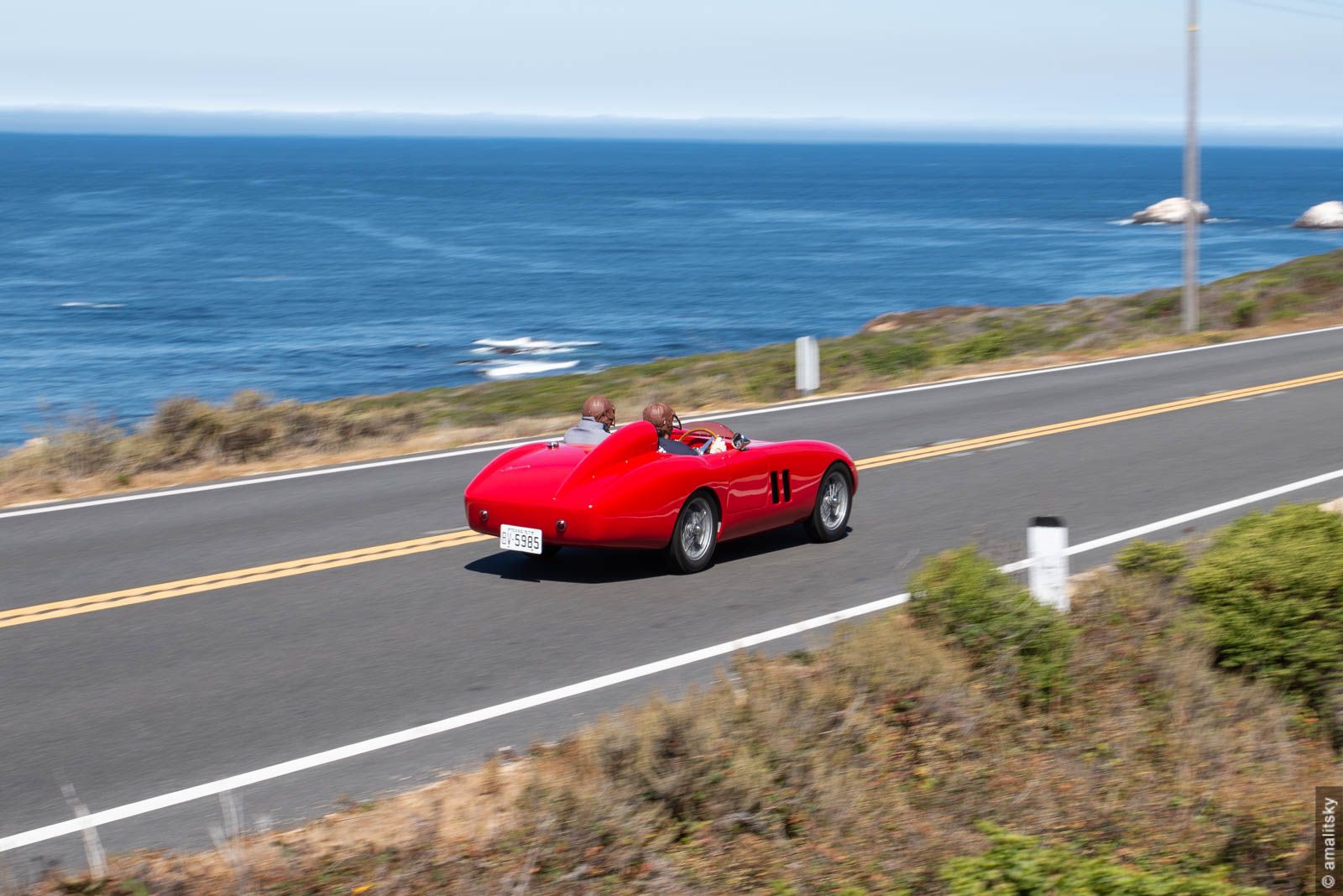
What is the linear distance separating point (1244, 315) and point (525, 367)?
27161 mm

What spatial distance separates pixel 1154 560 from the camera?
32.8 feet

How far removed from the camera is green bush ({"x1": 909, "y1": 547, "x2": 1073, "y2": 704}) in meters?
8.12

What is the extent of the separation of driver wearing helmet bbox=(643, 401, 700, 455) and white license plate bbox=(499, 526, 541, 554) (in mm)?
1189

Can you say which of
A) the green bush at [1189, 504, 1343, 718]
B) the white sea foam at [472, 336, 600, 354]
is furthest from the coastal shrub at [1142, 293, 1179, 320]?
the green bush at [1189, 504, 1343, 718]

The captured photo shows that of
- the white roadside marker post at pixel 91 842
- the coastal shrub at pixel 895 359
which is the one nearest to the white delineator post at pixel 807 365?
the coastal shrub at pixel 895 359

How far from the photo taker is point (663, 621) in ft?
31.8

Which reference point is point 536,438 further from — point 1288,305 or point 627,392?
point 1288,305

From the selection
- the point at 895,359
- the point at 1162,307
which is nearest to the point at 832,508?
the point at 895,359

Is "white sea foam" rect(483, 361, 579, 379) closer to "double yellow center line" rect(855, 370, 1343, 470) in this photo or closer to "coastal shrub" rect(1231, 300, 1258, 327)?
"coastal shrub" rect(1231, 300, 1258, 327)

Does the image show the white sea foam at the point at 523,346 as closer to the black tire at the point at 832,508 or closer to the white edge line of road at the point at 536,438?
the white edge line of road at the point at 536,438

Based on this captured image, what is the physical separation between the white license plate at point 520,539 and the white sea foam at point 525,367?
133 feet

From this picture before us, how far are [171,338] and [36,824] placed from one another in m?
58.0

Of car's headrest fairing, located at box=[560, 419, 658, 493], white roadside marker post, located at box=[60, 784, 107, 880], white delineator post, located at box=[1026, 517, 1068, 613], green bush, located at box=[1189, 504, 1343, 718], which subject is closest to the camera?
white roadside marker post, located at box=[60, 784, 107, 880]

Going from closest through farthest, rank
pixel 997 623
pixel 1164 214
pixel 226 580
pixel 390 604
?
1. pixel 997 623
2. pixel 390 604
3. pixel 226 580
4. pixel 1164 214
